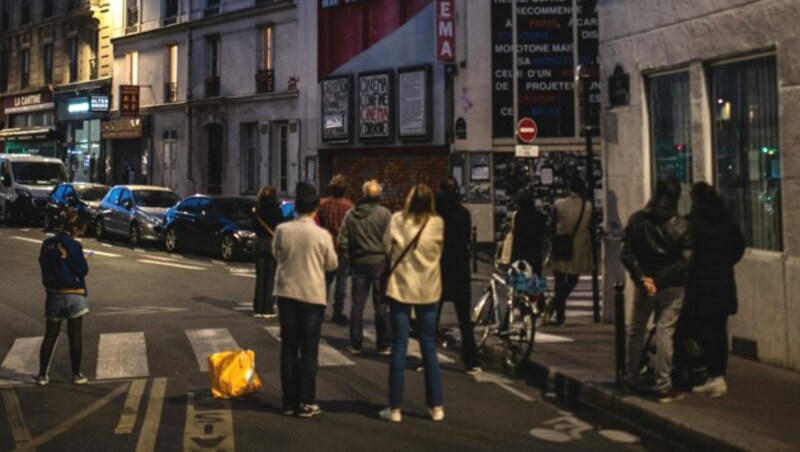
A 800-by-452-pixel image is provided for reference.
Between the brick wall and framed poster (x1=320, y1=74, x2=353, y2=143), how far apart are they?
2.08 feet

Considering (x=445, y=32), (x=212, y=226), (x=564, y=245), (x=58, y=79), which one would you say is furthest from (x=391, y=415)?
(x=58, y=79)

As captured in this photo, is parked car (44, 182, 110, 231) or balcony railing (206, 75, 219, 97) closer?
parked car (44, 182, 110, 231)

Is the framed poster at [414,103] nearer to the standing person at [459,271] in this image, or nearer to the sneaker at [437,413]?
the standing person at [459,271]

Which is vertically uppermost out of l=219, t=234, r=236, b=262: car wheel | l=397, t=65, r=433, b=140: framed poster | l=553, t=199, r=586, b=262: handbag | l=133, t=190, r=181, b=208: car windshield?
l=397, t=65, r=433, b=140: framed poster

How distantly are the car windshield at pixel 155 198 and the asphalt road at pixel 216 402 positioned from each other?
11.5 m

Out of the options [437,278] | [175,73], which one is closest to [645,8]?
[437,278]

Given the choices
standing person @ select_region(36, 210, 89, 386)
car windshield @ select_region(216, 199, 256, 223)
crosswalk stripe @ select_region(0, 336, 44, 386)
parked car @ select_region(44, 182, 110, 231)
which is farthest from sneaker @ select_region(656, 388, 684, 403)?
parked car @ select_region(44, 182, 110, 231)

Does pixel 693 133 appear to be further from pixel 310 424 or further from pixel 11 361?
pixel 11 361

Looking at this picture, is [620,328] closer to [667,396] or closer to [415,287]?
[667,396]

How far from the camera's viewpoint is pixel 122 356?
32.5 ft

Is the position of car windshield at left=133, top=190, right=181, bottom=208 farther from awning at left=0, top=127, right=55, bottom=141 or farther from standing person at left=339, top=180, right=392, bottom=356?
awning at left=0, top=127, right=55, bottom=141

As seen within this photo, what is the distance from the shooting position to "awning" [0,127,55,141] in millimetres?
44656

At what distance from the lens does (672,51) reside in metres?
10.3

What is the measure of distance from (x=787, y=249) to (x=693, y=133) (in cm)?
195
